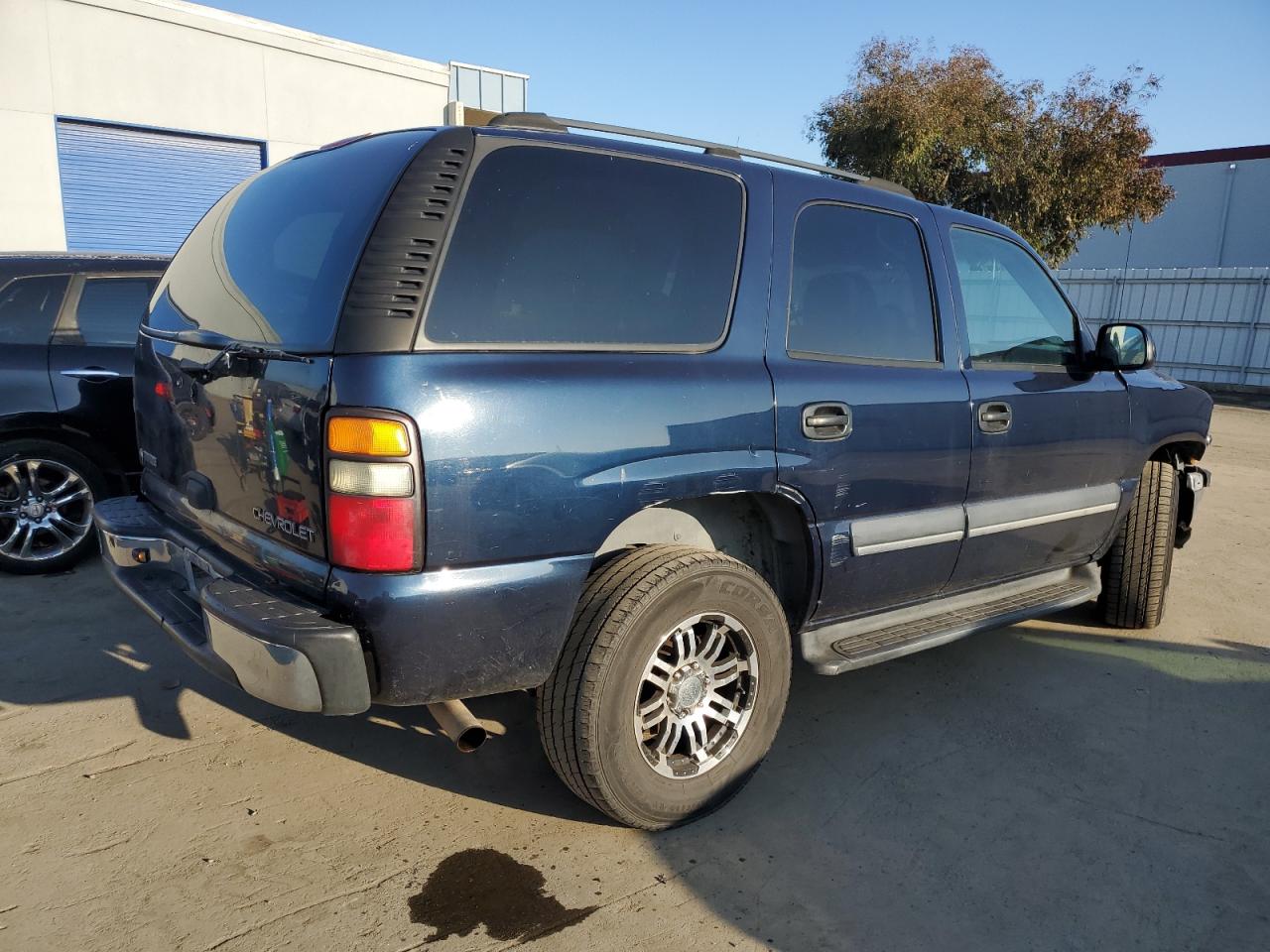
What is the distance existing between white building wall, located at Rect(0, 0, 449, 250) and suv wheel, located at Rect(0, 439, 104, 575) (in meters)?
7.16

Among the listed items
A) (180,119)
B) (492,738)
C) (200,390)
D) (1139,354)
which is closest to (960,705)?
(1139,354)

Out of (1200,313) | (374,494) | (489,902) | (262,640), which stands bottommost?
(489,902)

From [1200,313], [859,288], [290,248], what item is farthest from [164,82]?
[1200,313]

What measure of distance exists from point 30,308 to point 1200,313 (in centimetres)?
1983

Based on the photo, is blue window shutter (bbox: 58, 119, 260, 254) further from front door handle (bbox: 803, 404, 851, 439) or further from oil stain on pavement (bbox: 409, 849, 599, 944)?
oil stain on pavement (bbox: 409, 849, 599, 944)

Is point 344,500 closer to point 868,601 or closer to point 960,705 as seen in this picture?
point 868,601

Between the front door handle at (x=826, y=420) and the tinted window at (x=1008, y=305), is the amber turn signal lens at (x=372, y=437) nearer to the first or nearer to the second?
the front door handle at (x=826, y=420)

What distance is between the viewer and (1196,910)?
2447mm

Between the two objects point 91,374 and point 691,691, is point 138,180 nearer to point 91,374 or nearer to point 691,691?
point 91,374

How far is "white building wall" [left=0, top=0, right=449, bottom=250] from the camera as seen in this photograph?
9.94 metres

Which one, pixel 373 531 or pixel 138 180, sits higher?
pixel 138 180

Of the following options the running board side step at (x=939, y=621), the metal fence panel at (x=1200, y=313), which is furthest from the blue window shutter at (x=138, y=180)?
the metal fence panel at (x=1200, y=313)

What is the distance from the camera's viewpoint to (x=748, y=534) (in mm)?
3016

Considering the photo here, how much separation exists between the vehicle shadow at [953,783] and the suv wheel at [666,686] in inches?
7.4
